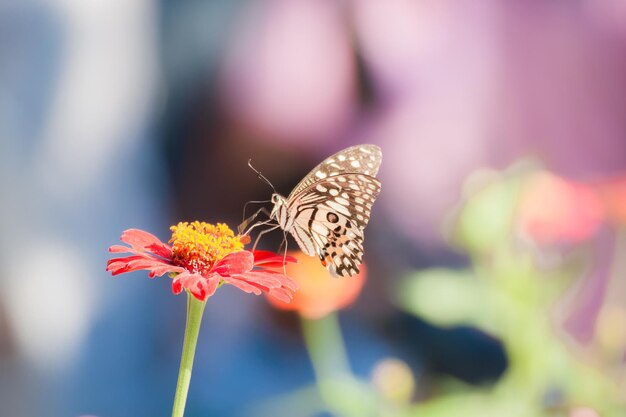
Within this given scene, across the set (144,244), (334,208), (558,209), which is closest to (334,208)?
(334,208)

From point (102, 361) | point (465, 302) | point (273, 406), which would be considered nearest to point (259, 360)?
point (273, 406)

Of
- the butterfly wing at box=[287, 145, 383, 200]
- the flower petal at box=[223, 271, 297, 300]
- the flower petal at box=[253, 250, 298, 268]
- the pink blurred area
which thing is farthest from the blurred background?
the flower petal at box=[223, 271, 297, 300]

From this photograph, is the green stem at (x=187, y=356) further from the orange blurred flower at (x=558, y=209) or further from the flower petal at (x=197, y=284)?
the orange blurred flower at (x=558, y=209)

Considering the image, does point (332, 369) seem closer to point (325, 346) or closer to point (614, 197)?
point (325, 346)

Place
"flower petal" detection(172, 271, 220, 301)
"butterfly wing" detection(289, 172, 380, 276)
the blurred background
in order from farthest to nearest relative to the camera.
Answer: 1. the blurred background
2. "butterfly wing" detection(289, 172, 380, 276)
3. "flower petal" detection(172, 271, 220, 301)

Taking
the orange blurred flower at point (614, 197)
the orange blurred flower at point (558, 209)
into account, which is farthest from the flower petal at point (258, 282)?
the orange blurred flower at point (614, 197)

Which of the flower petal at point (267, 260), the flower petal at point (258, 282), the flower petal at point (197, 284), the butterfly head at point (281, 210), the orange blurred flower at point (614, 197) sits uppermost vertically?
the orange blurred flower at point (614, 197)

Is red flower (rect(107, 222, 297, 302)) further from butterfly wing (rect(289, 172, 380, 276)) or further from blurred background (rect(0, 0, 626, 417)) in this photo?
blurred background (rect(0, 0, 626, 417))
